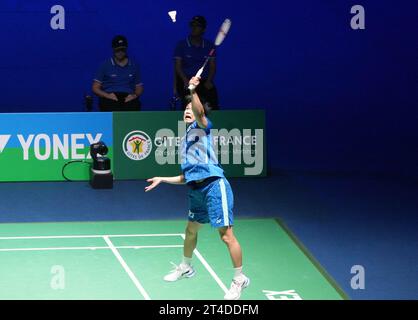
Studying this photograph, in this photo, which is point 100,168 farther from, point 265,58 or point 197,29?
point 265,58

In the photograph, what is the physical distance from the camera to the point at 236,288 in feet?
29.3

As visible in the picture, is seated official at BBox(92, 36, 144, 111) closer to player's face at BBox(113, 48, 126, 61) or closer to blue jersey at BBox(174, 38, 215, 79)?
player's face at BBox(113, 48, 126, 61)

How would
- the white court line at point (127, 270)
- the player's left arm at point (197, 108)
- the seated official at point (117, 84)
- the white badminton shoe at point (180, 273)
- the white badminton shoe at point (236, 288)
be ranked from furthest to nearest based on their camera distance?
the seated official at point (117, 84) < the white badminton shoe at point (180, 273) < the white court line at point (127, 270) < the white badminton shoe at point (236, 288) < the player's left arm at point (197, 108)

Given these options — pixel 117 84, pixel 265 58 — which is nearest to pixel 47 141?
pixel 117 84

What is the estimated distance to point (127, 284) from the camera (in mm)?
9398

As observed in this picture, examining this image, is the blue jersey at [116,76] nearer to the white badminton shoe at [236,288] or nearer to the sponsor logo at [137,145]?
the sponsor logo at [137,145]

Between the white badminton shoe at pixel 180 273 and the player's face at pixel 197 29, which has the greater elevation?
the player's face at pixel 197 29

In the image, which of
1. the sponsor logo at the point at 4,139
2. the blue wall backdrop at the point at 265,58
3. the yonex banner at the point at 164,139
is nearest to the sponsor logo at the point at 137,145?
the yonex banner at the point at 164,139

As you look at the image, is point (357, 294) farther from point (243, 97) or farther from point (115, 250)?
point (243, 97)

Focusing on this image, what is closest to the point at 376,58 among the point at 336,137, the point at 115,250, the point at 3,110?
the point at 336,137

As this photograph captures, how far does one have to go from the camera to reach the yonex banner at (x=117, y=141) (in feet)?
44.6

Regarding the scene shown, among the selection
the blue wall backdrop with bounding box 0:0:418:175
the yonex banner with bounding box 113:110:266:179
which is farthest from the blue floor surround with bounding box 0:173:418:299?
the blue wall backdrop with bounding box 0:0:418:175

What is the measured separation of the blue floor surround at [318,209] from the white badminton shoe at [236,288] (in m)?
0.96

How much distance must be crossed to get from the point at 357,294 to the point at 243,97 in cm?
990
